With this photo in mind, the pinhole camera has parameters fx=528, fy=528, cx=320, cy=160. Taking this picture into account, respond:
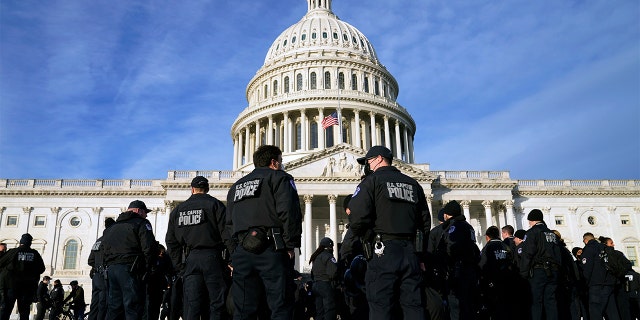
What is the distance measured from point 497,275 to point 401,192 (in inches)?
246

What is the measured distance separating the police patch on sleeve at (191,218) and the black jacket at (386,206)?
9.58 feet

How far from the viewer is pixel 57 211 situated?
163 feet

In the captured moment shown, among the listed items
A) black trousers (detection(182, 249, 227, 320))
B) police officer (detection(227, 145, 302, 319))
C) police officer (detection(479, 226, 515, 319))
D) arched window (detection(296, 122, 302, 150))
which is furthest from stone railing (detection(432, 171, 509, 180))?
police officer (detection(227, 145, 302, 319))

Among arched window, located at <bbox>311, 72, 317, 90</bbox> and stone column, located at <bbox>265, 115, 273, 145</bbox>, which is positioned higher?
arched window, located at <bbox>311, 72, 317, 90</bbox>

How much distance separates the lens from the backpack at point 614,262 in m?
12.1

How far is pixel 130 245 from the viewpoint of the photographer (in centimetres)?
941

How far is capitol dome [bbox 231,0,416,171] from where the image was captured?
62.7 m

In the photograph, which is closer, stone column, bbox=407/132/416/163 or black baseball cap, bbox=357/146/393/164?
black baseball cap, bbox=357/146/393/164

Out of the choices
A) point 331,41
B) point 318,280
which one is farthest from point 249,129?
point 318,280

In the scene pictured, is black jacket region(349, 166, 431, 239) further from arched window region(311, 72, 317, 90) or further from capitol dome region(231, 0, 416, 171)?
arched window region(311, 72, 317, 90)

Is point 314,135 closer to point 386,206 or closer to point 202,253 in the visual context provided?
point 202,253

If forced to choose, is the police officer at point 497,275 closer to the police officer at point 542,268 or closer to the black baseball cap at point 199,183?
the police officer at point 542,268

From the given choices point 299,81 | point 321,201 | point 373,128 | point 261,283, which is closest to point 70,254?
point 321,201

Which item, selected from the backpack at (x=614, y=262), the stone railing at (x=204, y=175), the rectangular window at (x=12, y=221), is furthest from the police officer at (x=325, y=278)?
the rectangular window at (x=12, y=221)
